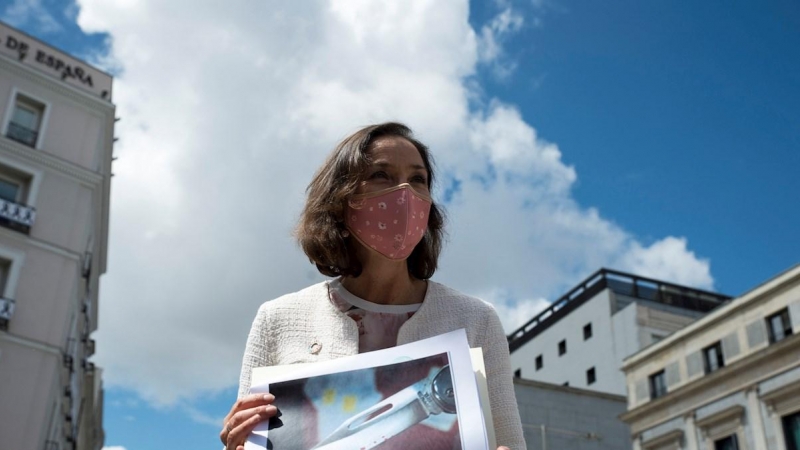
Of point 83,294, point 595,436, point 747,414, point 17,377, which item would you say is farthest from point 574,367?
point 17,377

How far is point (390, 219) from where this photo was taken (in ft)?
6.84

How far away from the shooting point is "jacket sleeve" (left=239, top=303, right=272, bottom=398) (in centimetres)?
202

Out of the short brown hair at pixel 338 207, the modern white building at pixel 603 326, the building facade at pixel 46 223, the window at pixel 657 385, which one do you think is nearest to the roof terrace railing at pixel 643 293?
the modern white building at pixel 603 326

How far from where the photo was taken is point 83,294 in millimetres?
27953

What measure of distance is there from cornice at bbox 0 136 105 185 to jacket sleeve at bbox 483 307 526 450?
82.6 feet

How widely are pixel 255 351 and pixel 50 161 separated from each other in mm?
25918

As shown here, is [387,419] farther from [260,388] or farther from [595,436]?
[595,436]

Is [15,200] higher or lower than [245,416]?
higher

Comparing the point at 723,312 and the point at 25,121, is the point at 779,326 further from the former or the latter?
the point at 25,121

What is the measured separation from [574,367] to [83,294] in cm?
3044

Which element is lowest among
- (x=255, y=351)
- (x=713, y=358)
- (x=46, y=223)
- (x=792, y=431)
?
(x=255, y=351)

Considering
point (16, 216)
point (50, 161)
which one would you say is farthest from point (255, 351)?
point (50, 161)

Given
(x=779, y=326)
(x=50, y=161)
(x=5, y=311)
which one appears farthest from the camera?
(x=779, y=326)

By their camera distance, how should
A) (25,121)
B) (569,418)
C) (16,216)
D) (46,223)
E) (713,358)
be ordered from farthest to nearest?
(569,418) → (713,358) → (25,121) → (46,223) → (16,216)
